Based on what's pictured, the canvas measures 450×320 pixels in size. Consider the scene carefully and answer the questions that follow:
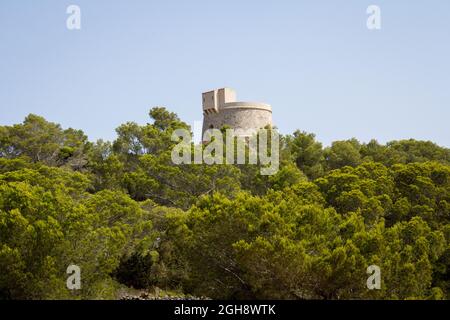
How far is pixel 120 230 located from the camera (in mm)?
17203

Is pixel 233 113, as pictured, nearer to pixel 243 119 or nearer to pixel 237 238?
pixel 243 119

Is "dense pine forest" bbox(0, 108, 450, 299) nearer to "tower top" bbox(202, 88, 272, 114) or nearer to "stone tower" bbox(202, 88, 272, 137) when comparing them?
"stone tower" bbox(202, 88, 272, 137)

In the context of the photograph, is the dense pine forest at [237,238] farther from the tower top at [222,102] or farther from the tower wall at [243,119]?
the tower top at [222,102]

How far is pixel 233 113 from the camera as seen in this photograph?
109 ft

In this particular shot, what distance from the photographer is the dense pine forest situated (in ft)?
45.6

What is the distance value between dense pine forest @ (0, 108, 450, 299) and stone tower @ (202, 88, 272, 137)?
10091 millimetres

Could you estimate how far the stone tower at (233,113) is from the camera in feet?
108

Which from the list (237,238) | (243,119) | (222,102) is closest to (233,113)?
(243,119)

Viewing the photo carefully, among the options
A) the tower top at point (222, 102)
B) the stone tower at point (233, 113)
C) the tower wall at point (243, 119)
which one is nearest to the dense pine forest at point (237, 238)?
the tower wall at point (243, 119)

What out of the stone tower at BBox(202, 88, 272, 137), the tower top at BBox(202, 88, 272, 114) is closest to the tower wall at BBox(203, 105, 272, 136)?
the stone tower at BBox(202, 88, 272, 137)

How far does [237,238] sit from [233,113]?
19172 millimetres

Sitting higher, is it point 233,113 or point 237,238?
point 233,113
